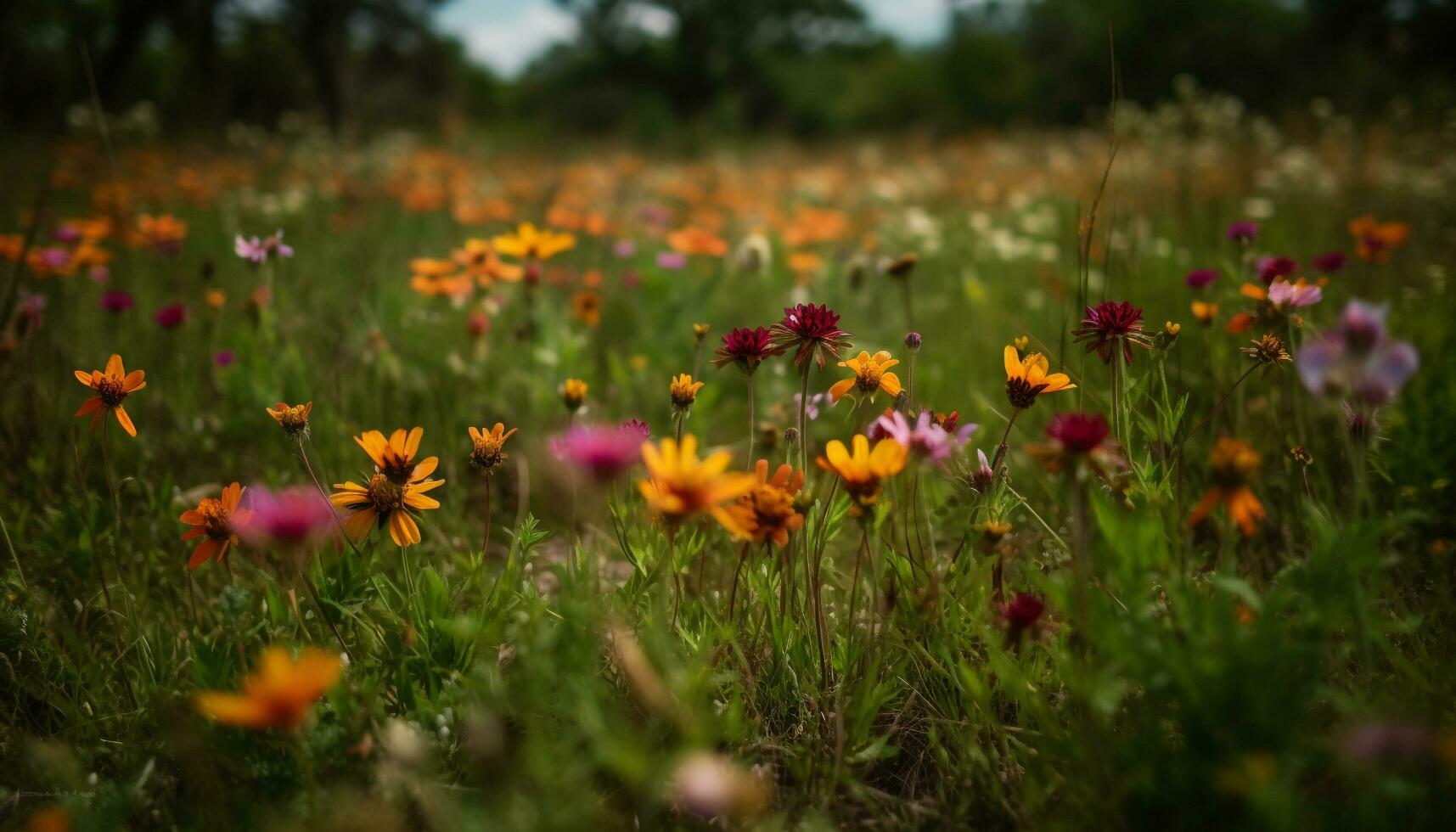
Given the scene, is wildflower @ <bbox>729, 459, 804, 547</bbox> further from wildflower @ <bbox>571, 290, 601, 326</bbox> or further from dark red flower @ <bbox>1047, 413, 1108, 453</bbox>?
wildflower @ <bbox>571, 290, 601, 326</bbox>

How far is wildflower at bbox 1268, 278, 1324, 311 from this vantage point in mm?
1138

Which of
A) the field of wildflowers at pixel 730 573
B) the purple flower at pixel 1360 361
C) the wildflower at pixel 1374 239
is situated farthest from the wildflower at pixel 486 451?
the wildflower at pixel 1374 239

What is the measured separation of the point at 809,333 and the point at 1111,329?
44 cm

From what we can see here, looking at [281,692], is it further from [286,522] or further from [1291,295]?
[1291,295]

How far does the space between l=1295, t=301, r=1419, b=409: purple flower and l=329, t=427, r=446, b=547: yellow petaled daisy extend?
1.07 m

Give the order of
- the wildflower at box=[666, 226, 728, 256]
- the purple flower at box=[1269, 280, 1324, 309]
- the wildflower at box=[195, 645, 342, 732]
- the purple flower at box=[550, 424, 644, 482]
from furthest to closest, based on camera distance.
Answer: the wildflower at box=[666, 226, 728, 256] → the purple flower at box=[1269, 280, 1324, 309] → the purple flower at box=[550, 424, 644, 482] → the wildflower at box=[195, 645, 342, 732]

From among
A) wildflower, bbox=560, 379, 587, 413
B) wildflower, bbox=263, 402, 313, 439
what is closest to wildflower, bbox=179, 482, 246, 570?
wildflower, bbox=263, 402, 313, 439

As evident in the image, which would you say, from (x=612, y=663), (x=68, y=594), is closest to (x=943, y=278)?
(x=612, y=663)

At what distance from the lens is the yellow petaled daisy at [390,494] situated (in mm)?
1025

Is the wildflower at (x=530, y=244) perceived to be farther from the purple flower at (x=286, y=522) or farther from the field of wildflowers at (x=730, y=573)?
the purple flower at (x=286, y=522)

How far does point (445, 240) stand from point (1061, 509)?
11.1 feet

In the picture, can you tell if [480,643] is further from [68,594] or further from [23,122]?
[23,122]

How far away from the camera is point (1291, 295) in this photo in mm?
1136

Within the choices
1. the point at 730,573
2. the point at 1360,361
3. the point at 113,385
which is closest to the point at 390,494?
the point at 113,385
